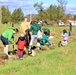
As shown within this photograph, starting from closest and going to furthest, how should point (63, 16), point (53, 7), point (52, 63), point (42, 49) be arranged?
point (52, 63) < point (42, 49) < point (63, 16) < point (53, 7)

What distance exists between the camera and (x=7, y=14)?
234 ft

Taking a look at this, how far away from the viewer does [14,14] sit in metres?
75.5

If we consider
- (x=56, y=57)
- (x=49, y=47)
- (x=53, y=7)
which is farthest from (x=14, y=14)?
(x=56, y=57)

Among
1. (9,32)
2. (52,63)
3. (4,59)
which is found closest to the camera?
(52,63)

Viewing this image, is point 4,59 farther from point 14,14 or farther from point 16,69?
point 14,14

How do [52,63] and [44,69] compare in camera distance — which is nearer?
[44,69]

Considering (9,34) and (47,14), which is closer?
(9,34)

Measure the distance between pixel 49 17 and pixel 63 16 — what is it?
3.36 m

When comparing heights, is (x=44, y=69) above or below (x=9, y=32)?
below

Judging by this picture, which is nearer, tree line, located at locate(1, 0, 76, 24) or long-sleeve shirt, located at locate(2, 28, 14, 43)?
long-sleeve shirt, located at locate(2, 28, 14, 43)

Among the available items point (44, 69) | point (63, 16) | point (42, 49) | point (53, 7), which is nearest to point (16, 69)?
point (44, 69)

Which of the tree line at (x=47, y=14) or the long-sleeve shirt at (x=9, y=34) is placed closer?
the long-sleeve shirt at (x=9, y=34)

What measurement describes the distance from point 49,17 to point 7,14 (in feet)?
34.8

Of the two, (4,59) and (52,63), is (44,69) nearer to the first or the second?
(52,63)
